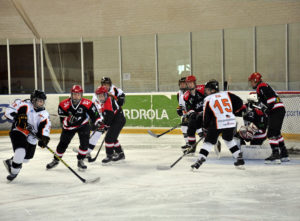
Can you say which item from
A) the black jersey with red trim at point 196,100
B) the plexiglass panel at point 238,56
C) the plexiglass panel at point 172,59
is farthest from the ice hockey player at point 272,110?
the plexiglass panel at point 172,59

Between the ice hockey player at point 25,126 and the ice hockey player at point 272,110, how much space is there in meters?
2.65

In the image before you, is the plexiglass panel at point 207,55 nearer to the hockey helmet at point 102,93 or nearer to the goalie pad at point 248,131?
the goalie pad at point 248,131

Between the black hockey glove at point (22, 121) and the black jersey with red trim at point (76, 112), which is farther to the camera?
the black jersey with red trim at point (76, 112)

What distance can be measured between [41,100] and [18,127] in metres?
0.38

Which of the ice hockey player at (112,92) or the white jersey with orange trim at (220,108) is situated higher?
the ice hockey player at (112,92)

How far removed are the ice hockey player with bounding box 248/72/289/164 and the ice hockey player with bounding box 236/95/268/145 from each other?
0.45 meters

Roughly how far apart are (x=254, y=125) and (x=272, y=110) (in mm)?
626

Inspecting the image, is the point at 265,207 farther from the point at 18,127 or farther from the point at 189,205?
the point at 18,127

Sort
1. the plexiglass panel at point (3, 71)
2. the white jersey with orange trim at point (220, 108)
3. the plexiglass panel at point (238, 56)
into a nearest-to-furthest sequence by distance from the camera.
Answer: the white jersey with orange trim at point (220, 108) → the plexiglass panel at point (238, 56) → the plexiglass panel at point (3, 71)

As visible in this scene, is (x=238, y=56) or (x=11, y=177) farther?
(x=238, y=56)

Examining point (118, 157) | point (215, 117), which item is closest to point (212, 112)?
point (215, 117)

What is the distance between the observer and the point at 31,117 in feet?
17.7

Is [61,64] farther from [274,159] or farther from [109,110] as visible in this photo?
[274,159]

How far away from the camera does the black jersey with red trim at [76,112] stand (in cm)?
593
